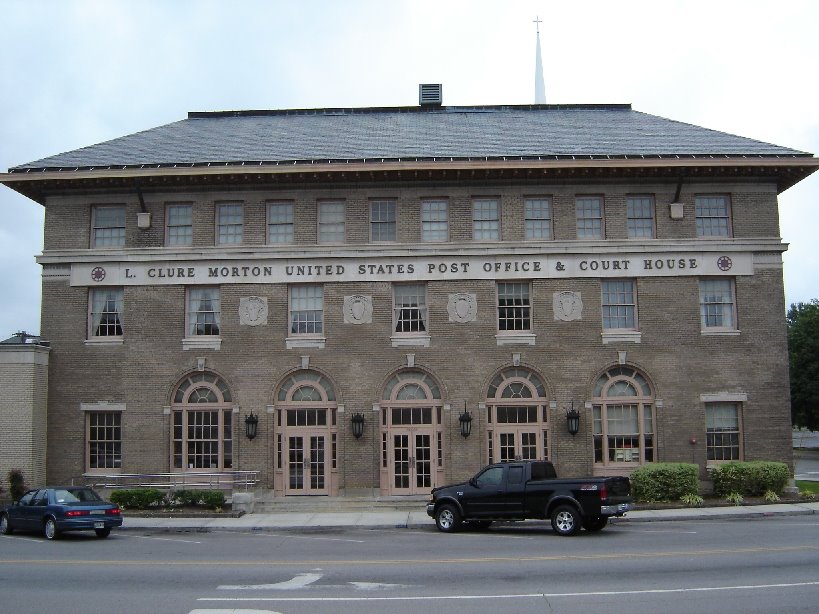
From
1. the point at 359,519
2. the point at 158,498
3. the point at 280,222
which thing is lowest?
the point at 359,519

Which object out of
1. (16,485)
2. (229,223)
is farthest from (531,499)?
(16,485)

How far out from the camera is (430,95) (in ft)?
118

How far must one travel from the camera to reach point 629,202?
28.2m

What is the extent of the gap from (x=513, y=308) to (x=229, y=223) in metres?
9.82

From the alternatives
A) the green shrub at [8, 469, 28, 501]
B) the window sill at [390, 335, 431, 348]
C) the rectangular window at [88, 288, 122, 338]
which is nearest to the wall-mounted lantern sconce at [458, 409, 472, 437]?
the window sill at [390, 335, 431, 348]

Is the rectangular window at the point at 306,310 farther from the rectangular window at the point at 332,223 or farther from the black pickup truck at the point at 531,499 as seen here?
the black pickup truck at the point at 531,499

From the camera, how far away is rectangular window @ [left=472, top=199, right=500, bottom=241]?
2812cm

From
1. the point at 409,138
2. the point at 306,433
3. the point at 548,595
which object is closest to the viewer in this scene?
the point at 548,595

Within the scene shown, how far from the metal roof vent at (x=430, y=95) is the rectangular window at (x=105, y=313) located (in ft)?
49.6

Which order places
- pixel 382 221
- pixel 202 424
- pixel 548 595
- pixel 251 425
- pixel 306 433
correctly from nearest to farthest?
pixel 548 595
pixel 251 425
pixel 306 433
pixel 202 424
pixel 382 221

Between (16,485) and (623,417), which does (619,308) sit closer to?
(623,417)

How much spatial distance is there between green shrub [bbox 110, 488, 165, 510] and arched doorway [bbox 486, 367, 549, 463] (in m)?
10.3

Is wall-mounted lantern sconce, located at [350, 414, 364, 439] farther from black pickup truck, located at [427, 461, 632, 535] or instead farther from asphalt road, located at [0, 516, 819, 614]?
asphalt road, located at [0, 516, 819, 614]

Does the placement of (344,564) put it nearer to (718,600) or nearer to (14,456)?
(718,600)
